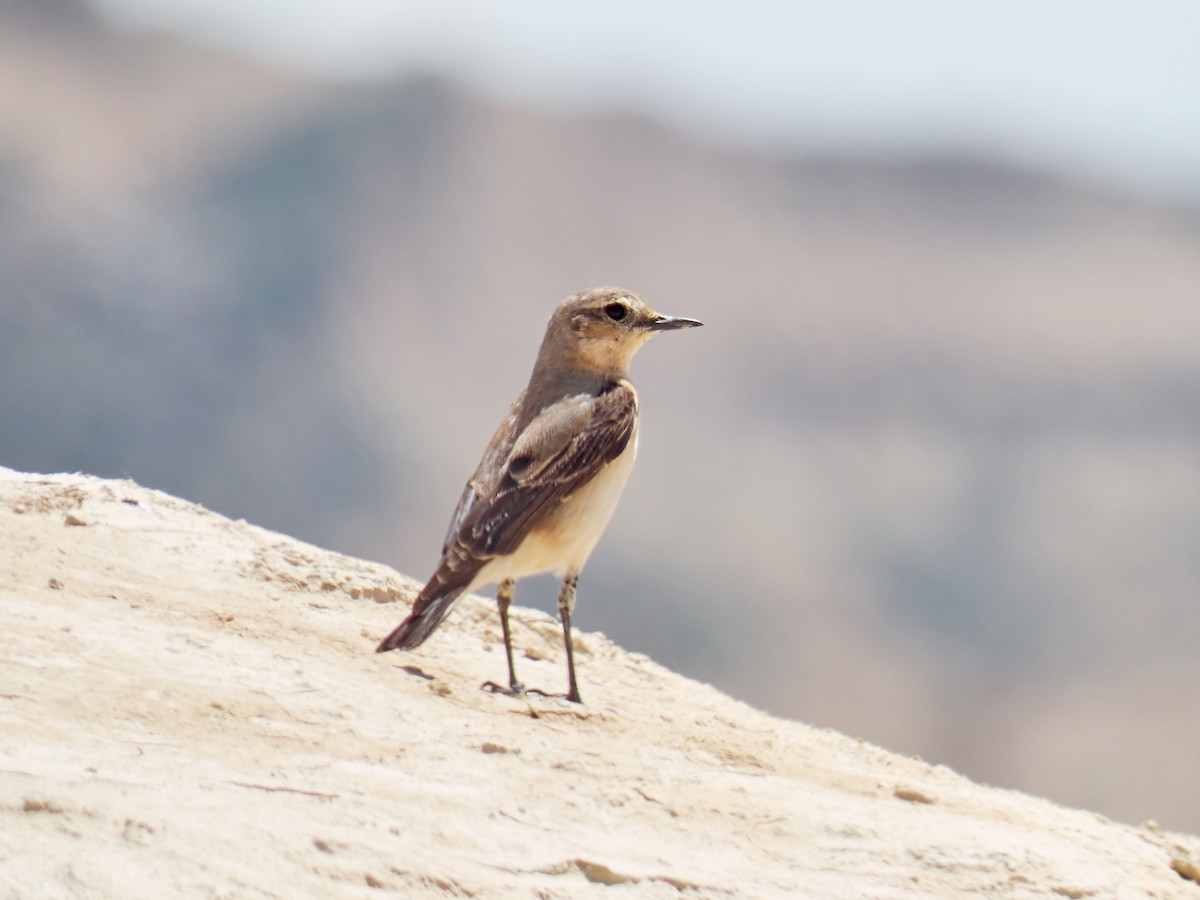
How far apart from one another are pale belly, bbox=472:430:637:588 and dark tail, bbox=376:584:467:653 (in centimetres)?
18

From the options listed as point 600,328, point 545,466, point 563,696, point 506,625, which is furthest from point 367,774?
point 600,328

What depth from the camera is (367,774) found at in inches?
240

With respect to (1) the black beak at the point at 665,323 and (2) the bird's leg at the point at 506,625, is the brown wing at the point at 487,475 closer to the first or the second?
(2) the bird's leg at the point at 506,625

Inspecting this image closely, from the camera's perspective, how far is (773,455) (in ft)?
270

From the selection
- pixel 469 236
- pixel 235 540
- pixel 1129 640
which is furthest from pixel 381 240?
pixel 235 540

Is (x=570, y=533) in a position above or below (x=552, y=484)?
below

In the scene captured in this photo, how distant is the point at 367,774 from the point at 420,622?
209cm

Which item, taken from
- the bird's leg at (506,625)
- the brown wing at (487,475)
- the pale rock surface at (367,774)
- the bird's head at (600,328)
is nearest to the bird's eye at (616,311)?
the bird's head at (600,328)

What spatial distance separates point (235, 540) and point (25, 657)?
3245mm

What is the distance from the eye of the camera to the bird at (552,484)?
822 cm

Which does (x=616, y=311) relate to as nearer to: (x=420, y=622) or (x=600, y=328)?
(x=600, y=328)

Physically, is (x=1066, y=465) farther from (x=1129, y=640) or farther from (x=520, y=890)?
(x=520, y=890)

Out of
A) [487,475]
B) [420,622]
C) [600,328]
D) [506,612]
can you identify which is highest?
[600,328]

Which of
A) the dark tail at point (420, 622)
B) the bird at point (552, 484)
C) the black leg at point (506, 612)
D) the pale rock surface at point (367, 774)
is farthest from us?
the black leg at point (506, 612)
